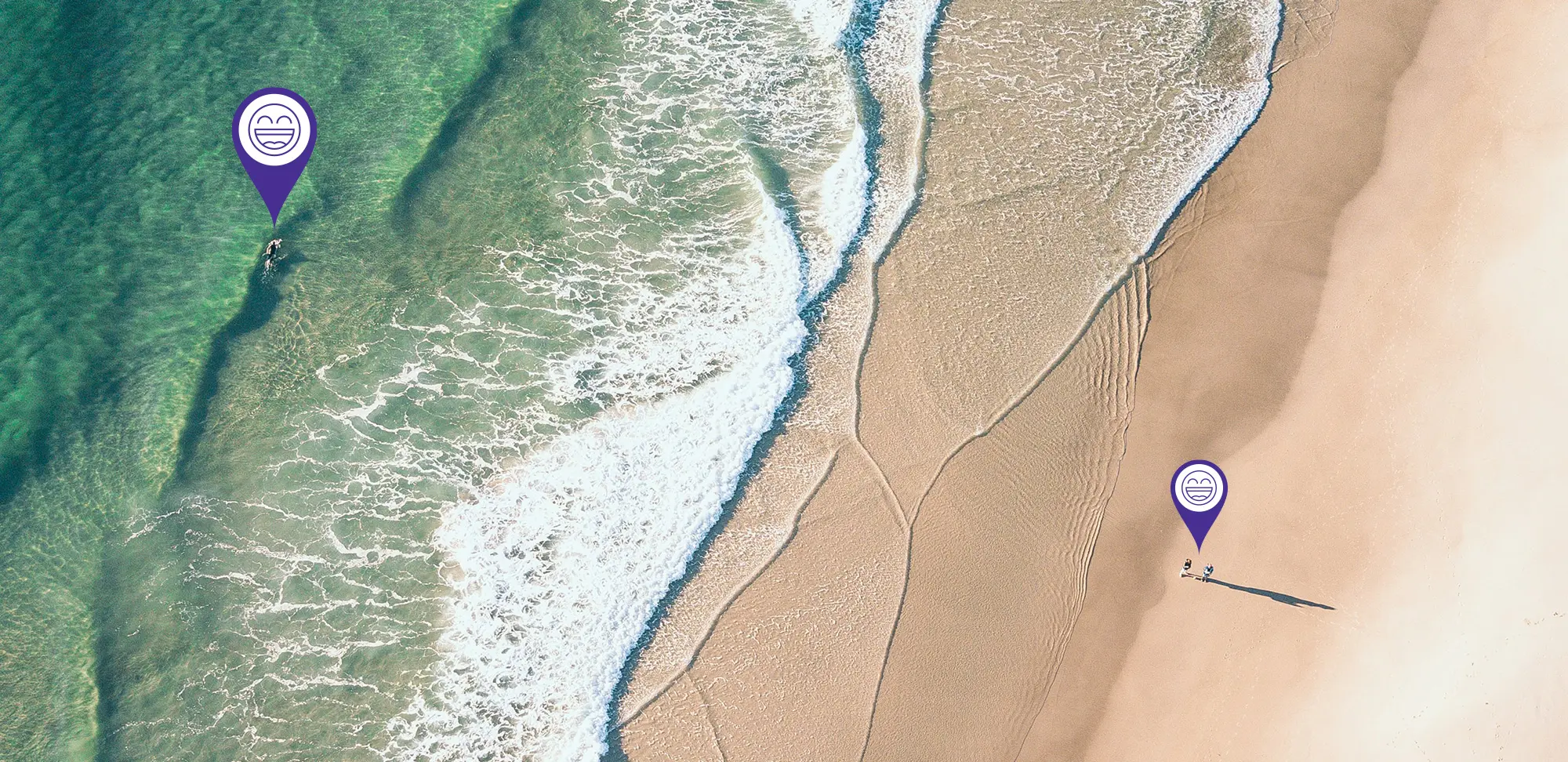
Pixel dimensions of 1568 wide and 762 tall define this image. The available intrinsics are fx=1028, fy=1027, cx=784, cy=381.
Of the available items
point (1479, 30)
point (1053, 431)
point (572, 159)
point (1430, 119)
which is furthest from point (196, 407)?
point (1479, 30)

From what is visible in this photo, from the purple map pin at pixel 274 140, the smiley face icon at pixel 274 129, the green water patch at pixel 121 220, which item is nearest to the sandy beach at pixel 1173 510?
the green water patch at pixel 121 220

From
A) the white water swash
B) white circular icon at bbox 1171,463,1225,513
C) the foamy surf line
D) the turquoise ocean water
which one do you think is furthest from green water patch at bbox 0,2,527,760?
white circular icon at bbox 1171,463,1225,513

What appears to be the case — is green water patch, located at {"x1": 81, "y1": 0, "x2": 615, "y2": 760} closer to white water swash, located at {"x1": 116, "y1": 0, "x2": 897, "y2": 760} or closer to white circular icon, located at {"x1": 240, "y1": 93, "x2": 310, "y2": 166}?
white water swash, located at {"x1": 116, "y1": 0, "x2": 897, "y2": 760}

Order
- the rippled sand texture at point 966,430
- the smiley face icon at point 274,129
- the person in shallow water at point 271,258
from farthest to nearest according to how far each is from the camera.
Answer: the smiley face icon at point 274,129, the person in shallow water at point 271,258, the rippled sand texture at point 966,430

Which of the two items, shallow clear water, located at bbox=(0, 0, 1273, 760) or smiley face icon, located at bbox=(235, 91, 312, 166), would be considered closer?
shallow clear water, located at bbox=(0, 0, 1273, 760)

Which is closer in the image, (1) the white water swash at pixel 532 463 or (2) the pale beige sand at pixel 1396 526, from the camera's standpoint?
(1) the white water swash at pixel 532 463

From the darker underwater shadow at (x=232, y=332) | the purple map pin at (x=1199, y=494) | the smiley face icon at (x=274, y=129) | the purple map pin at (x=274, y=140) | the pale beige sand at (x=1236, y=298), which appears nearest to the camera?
the pale beige sand at (x=1236, y=298)

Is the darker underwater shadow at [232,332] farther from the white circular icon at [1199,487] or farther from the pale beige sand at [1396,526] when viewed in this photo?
the white circular icon at [1199,487]
